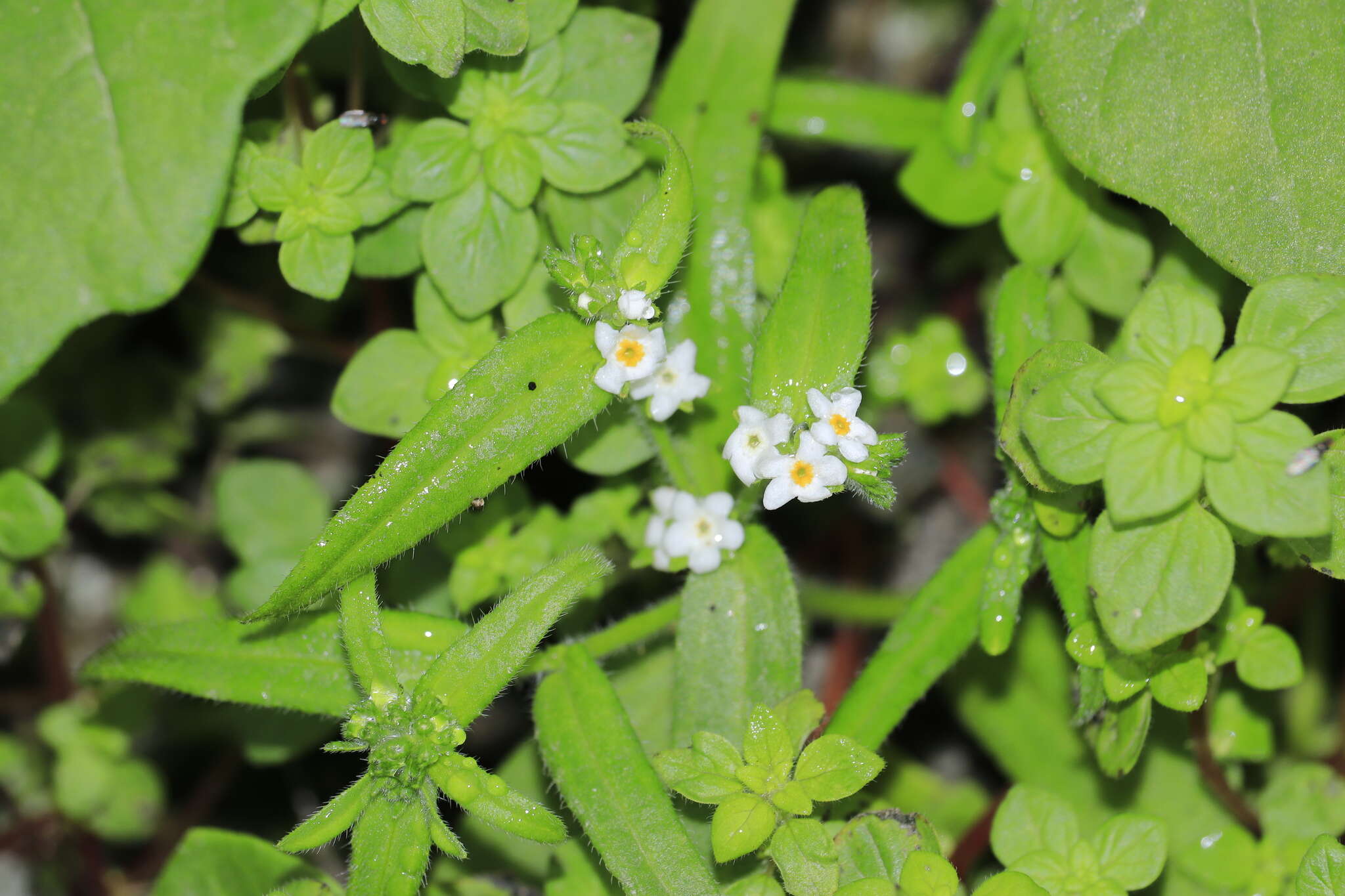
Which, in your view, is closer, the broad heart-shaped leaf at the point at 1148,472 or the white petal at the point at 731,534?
the broad heart-shaped leaf at the point at 1148,472

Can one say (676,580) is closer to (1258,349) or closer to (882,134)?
(882,134)

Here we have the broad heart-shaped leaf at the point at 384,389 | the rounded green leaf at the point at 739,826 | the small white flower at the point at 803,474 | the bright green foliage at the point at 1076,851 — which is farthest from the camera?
the broad heart-shaped leaf at the point at 384,389

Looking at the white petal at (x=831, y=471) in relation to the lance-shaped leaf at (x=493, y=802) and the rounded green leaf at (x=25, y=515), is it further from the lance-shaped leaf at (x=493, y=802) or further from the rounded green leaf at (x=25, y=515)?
the rounded green leaf at (x=25, y=515)

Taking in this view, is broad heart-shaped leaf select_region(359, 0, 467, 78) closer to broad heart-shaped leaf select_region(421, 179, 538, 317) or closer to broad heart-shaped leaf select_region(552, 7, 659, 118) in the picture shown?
broad heart-shaped leaf select_region(421, 179, 538, 317)

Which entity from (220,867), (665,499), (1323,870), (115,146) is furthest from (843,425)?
(220,867)

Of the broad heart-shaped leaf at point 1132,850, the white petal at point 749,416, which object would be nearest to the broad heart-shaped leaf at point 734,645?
the white petal at point 749,416

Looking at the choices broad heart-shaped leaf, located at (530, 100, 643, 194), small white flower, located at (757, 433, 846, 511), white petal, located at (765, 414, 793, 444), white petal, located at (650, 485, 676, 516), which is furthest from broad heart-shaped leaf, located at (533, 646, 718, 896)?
broad heart-shaped leaf, located at (530, 100, 643, 194)

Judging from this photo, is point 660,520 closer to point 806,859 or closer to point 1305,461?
point 806,859
